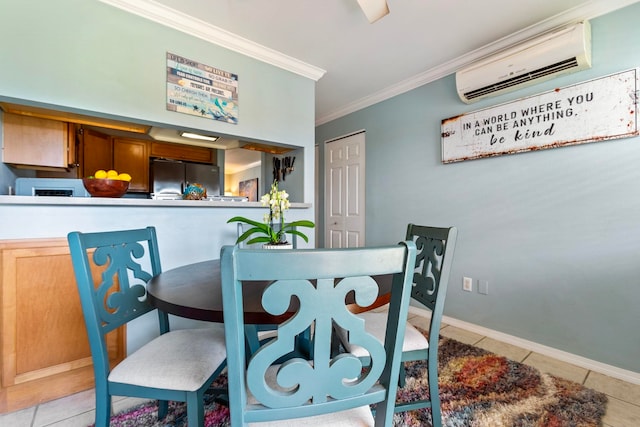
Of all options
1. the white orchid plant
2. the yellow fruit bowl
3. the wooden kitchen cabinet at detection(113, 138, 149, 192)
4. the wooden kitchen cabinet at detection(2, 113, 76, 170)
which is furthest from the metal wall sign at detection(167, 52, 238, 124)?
the wooden kitchen cabinet at detection(113, 138, 149, 192)

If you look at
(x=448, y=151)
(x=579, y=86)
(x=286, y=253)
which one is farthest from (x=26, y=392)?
(x=579, y=86)

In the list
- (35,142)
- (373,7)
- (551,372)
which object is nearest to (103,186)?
(35,142)

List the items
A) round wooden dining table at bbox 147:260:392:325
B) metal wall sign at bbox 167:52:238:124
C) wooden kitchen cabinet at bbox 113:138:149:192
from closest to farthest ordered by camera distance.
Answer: round wooden dining table at bbox 147:260:392:325 < metal wall sign at bbox 167:52:238:124 < wooden kitchen cabinet at bbox 113:138:149:192

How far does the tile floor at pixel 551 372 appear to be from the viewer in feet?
4.60

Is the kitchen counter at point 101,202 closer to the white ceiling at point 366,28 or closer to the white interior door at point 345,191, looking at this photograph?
the white ceiling at point 366,28

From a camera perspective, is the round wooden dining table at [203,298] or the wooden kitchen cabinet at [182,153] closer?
the round wooden dining table at [203,298]

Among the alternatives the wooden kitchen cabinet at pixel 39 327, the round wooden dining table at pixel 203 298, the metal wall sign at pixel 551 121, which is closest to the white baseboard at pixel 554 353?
the metal wall sign at pixel 551 121

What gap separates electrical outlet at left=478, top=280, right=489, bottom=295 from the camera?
2494 mm

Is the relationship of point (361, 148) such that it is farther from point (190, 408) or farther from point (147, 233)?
point (190, 408)

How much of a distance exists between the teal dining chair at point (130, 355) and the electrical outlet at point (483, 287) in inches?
90.3

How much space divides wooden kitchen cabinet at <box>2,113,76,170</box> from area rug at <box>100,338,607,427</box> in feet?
5.85

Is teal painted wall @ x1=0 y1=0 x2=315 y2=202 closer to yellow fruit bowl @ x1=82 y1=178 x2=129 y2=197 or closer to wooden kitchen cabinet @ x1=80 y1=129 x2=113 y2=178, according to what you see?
yellow fruit bowl @ x1=82 y1=178 x2=129 y2=197

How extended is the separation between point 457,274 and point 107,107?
123 inches

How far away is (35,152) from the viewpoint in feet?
6.45
